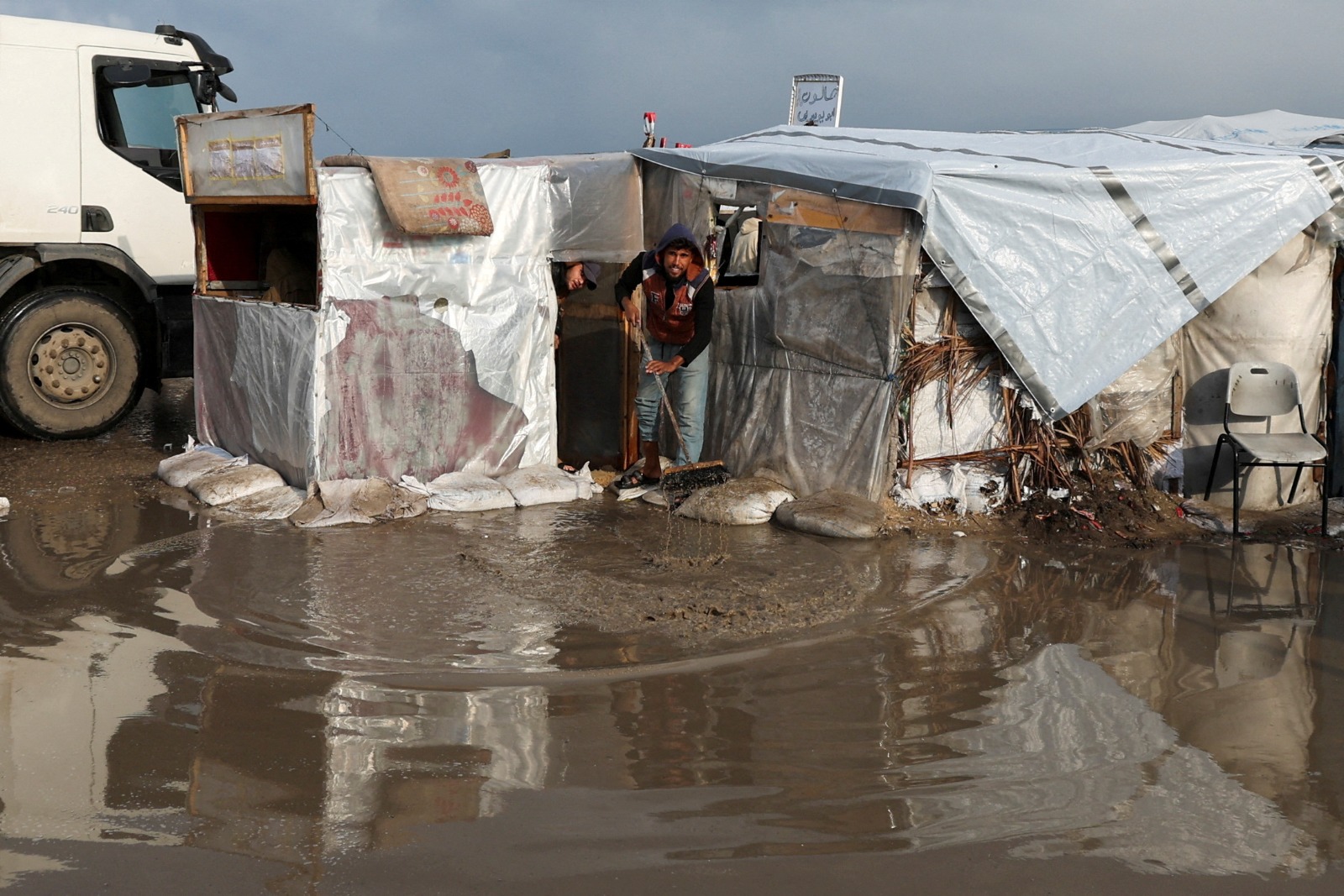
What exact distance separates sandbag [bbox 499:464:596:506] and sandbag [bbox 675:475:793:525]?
745 mm

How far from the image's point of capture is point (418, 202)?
707 cm

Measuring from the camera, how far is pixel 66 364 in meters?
9.03

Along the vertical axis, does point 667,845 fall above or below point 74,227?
below

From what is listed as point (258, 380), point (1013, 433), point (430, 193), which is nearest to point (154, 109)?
point (258, 380)

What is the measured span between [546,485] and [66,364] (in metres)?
4.11

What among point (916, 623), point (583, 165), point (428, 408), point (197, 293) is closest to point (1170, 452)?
point (916, 623)

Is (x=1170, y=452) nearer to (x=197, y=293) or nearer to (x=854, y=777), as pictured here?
(x=854, y=777)

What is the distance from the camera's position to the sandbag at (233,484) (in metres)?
7.34

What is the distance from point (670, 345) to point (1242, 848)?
4951mm

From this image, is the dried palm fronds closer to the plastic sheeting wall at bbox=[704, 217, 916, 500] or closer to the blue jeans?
the plastic sheeting wall at bbox=[704, 217, 916, 500]

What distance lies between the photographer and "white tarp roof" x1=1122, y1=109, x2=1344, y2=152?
9492 mm

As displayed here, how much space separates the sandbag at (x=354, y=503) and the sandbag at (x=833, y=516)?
2.23 meters

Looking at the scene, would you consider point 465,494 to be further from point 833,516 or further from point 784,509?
point 833,516

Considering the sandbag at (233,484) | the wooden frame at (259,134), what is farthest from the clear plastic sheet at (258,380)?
the wooden frame at (259,134)
